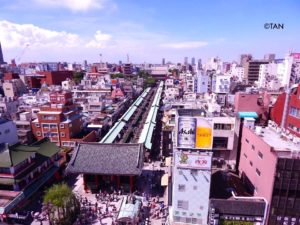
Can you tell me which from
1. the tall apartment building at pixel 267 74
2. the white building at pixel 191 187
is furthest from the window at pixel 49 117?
the tall apartment building at pixel 267 74

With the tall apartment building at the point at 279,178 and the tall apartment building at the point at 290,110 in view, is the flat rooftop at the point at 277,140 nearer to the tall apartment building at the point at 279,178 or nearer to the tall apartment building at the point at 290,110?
the tall apartment building at the point at 279,178

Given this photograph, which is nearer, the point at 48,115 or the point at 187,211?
the point at 187,211

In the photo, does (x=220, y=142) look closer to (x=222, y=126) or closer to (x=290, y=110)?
(x=222, y=126)

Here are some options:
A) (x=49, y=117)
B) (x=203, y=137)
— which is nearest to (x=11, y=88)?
(x=49, y=117)

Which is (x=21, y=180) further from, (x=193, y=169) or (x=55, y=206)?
(x=193, y=169)

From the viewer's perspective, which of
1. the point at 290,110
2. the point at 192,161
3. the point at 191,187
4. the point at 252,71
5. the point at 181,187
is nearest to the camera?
the point at 192,161

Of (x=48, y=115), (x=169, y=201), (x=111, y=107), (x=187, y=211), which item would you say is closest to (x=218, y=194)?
A: (x=187, y=211)

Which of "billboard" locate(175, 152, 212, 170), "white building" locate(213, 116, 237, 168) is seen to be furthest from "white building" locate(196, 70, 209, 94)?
"billboard" locate(175, 152, 212, 170)
